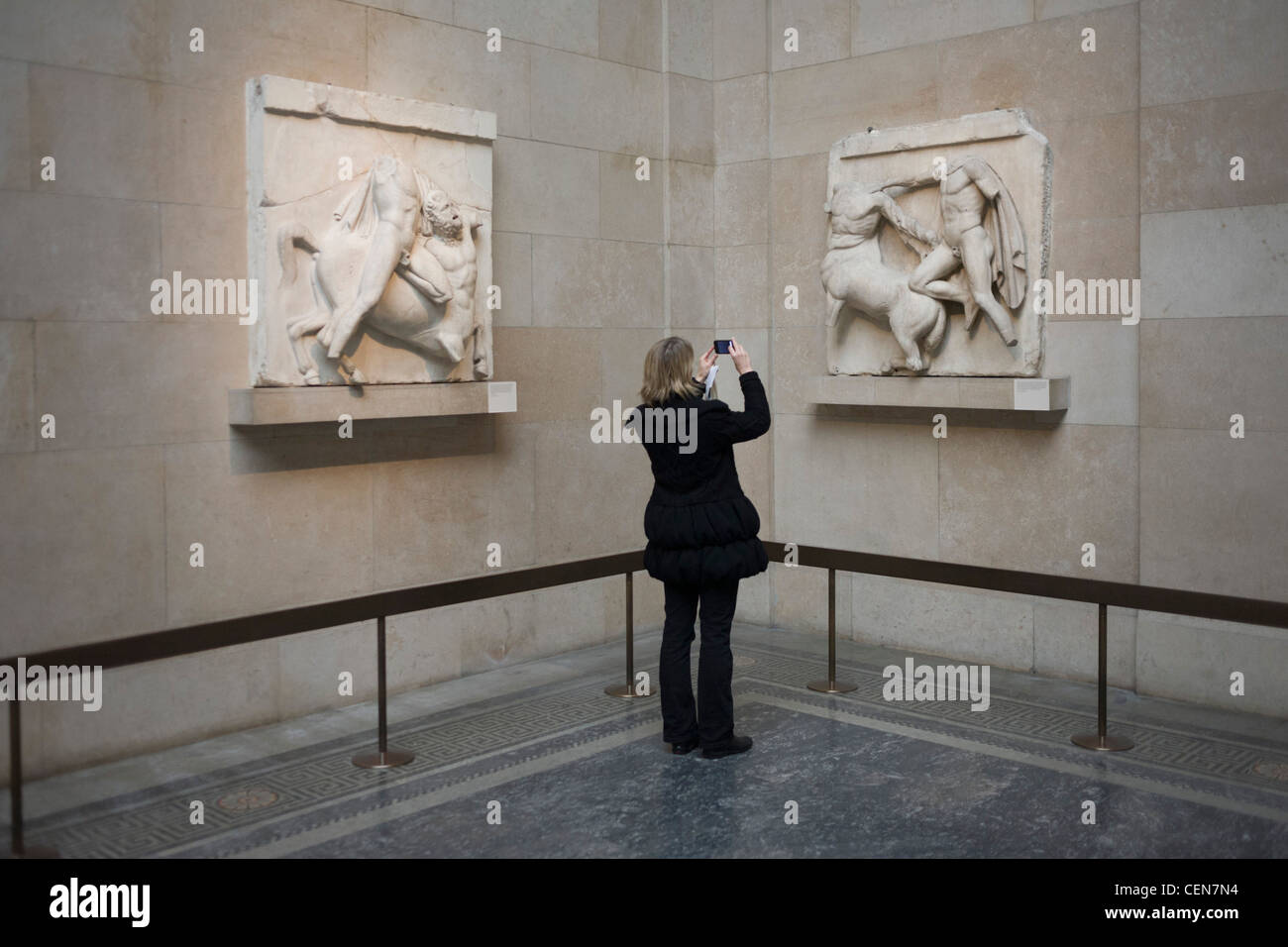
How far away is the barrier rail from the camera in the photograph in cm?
477

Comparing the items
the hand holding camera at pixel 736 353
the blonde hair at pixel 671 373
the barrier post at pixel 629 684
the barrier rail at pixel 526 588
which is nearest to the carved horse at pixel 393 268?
the barrier rail at pixel 526 588

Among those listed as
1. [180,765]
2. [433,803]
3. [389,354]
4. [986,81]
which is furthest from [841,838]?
[986,81]

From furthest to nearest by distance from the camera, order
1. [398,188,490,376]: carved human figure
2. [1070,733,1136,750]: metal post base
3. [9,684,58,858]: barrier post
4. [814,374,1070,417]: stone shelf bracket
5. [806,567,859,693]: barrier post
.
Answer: [814,374,1070,417]: stone shelf bracket
[806,567,859,693]: barrier post
[398,188,490,376]: carved human figure
[1070,733,1136,750]: metal post base
[9,684,58,858]: barrier post

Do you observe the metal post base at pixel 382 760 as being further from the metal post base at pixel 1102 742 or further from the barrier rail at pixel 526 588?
the metal post base at pixel 1102 742

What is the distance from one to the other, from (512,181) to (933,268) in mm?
2583

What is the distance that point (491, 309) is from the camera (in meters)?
7.38

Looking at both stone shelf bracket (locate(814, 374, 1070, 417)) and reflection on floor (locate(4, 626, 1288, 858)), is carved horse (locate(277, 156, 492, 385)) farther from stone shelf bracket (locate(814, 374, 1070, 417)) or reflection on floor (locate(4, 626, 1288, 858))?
stone shelf bracket (locate(814, 374, 1070, 417))

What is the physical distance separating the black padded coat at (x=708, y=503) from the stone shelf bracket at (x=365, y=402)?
1.70 m

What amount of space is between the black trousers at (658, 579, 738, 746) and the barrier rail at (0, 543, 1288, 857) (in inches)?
35.9

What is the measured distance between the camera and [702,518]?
5.55 meters

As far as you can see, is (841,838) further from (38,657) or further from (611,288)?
(611,288)

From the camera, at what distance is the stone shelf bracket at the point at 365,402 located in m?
6.16

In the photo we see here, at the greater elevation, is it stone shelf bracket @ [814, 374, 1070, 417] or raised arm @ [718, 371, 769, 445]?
stone shelf bracket @ [814, 374, 1070, 417]

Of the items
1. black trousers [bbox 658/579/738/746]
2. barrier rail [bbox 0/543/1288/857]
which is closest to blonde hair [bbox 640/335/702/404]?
black trousers [bbox 658/579/738/746]
